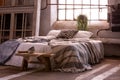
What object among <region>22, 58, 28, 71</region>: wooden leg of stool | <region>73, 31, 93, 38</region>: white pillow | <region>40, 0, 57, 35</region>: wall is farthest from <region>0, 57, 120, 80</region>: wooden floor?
<region>40, 0, 57, 35</region>: wall

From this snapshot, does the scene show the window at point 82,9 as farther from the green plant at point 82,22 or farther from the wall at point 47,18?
the green plant at point 82,22

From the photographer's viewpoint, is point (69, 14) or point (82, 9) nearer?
point (82, 9)

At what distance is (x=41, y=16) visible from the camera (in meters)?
7.38

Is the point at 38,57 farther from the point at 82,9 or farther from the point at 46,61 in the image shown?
the point at 82,9

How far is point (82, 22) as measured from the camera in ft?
21.9

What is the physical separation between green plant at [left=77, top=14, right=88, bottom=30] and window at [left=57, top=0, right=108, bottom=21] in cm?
52

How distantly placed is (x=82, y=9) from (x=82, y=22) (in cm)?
81

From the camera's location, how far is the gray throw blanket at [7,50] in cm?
480

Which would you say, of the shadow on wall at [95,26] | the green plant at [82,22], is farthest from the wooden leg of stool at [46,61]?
the shadow on wall at [95,26]

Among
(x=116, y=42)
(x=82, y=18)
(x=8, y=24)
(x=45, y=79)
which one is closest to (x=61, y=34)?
(x=82, y=18)

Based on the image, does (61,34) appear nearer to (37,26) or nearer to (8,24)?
(37,26)

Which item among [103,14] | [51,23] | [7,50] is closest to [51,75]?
[7,50]

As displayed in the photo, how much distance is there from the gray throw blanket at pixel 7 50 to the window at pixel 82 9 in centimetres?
287

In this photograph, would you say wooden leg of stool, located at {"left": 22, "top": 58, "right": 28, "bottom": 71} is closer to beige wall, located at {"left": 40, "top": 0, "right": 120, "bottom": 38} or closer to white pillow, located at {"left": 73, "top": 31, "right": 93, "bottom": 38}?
white pillow, located at {"left": 73, "top": 31, "right": 93, "bottom": 38}
